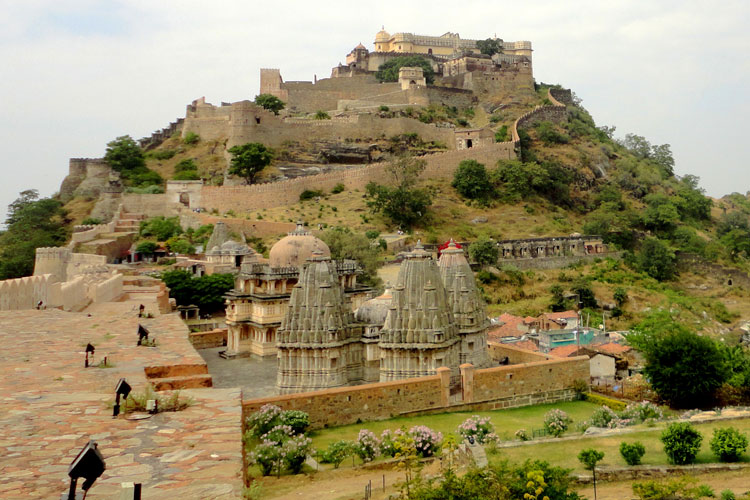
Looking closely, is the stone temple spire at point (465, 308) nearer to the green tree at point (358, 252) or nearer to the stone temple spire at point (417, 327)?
the stone temple spire at point (417, 327)

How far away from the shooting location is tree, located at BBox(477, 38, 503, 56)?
75.1 m

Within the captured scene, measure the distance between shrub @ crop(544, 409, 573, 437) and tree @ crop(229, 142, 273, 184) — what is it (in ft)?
121

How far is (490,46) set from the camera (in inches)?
2970

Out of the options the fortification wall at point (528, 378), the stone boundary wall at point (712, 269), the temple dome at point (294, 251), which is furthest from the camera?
the stone boundary wall at point (712, 269)

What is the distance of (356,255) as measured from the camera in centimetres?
3334

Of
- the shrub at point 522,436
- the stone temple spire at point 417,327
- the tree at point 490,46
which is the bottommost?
the shrub at point 522,436

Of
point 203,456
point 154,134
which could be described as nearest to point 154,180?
point 154,134

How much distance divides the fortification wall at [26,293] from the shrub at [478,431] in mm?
9923

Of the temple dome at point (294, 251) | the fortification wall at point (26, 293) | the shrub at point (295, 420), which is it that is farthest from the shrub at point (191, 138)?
the shrub at point (295, 420)

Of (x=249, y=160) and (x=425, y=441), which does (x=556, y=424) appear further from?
(x=249, y=160)

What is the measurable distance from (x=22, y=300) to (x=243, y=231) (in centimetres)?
2632

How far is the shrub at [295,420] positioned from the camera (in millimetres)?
14727

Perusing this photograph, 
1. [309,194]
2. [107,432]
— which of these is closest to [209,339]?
[309,194]

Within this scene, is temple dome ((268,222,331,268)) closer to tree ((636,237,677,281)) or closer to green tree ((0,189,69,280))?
green tree ((0,189,69,280))
